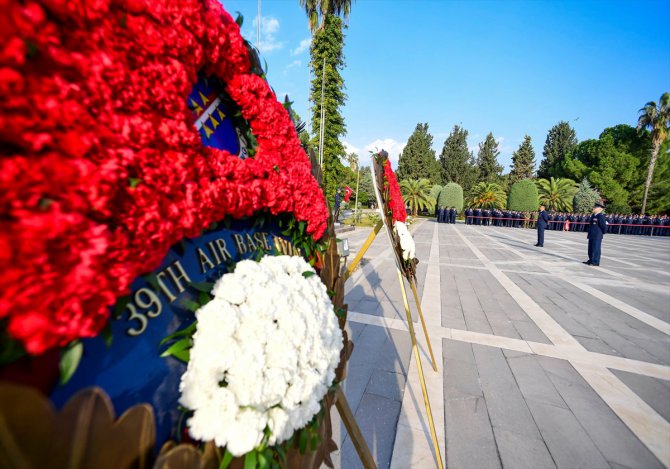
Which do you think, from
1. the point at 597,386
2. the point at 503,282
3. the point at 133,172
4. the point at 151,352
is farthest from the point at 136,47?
the point at 503,282

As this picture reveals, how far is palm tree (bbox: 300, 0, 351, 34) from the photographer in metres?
18.3

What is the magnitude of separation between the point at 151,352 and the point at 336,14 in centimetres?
2520

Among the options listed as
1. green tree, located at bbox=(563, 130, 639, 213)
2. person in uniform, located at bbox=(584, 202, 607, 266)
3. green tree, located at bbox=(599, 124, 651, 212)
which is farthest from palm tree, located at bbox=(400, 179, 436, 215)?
person in uniform, located at bbox=(584, 202, 607, 266)

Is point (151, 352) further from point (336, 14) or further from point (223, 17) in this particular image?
point (336, 14)

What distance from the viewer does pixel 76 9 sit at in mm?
498

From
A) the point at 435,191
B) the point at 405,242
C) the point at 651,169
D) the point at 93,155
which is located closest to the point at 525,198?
the point at 435,191

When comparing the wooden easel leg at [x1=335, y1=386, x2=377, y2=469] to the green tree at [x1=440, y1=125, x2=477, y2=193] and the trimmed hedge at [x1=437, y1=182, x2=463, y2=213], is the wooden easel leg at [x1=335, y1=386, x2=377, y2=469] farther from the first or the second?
the green tree at [x1=440, y1=125, x2=477, y2=193]

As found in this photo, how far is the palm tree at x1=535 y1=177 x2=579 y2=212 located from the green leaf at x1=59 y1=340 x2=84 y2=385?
4160 cm

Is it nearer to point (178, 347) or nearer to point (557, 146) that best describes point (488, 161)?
point (557, 146)

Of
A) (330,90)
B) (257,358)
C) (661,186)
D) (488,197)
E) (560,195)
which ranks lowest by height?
(257,358)

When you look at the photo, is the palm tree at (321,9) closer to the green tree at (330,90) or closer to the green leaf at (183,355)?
the green tree at (330,90)

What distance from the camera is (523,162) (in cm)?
5091

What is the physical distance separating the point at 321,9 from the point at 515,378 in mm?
22883

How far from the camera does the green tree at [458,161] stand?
48156mm
